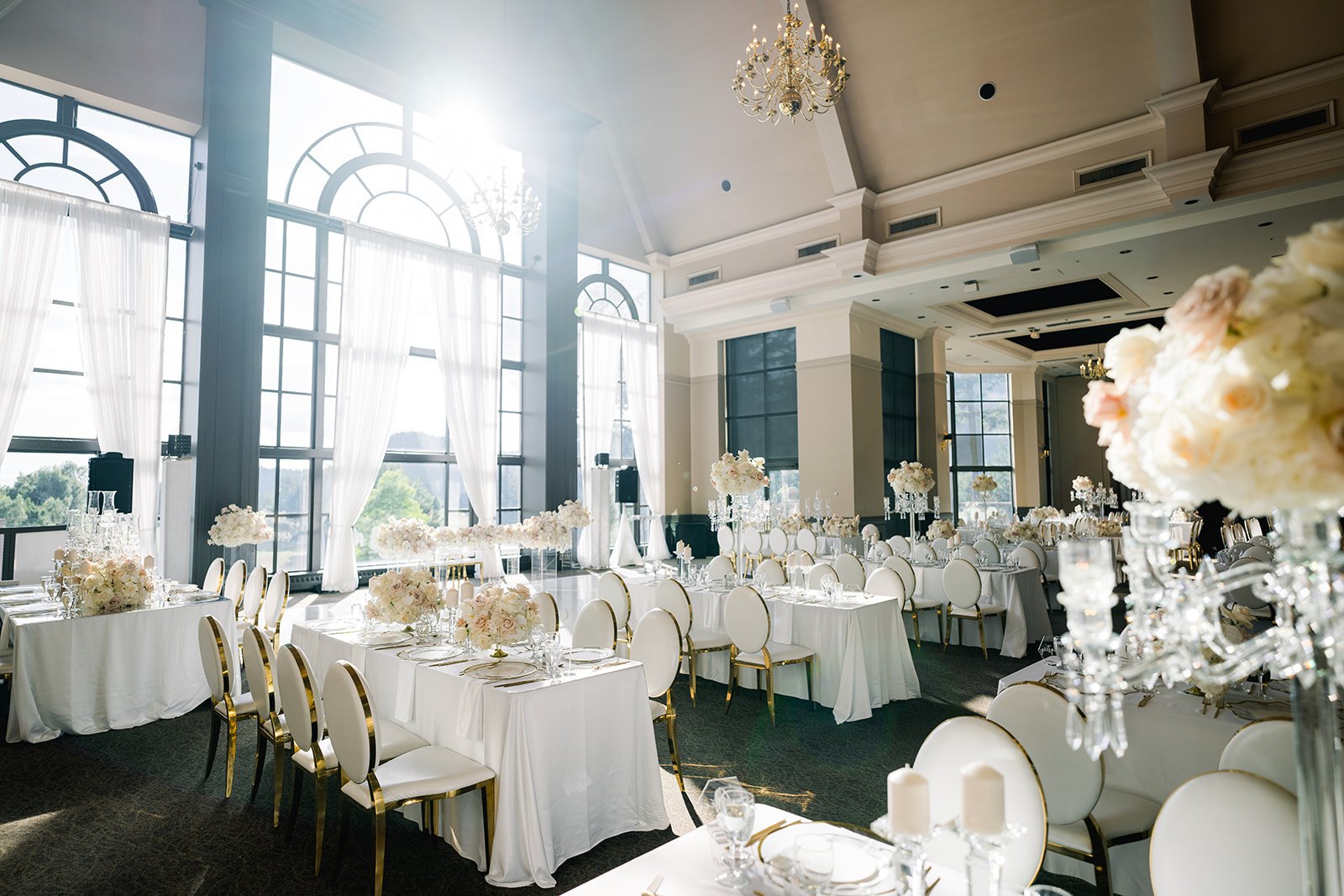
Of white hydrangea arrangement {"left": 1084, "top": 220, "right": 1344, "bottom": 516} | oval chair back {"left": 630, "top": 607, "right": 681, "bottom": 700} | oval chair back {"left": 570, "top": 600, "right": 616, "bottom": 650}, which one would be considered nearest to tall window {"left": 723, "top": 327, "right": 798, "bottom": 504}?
oval chair back {"left": 570, "top": 600, "right": 616, "bottom": 650}

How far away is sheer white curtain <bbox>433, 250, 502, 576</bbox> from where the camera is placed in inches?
414

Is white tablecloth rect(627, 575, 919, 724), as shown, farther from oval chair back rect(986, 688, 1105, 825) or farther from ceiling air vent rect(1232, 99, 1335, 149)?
ceiling air vent rect(1232, 99, 1335, 149)

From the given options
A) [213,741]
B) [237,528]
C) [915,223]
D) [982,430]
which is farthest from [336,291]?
[982,430]

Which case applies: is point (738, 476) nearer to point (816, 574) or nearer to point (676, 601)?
point (816, 574)

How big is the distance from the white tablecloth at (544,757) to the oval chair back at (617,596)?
7.87ft

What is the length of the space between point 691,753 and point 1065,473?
19.7 meters

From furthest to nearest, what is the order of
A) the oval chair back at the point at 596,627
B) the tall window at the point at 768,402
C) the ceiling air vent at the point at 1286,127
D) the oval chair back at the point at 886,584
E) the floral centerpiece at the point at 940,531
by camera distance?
1. the tall window at the point at 768,402
2. the floral centerpiece at the point at 940,531
3. the ceiling air vent at the point at 1286,127
4. the oval chair back at the point at 886,584
5. the oval chair back at the point at 596,627

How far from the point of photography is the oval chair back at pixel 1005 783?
2.05 meters

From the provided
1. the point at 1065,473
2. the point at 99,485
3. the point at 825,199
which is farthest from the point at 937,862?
the point at 1065,473

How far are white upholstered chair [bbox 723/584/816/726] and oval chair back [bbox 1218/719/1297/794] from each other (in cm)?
319

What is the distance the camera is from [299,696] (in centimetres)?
322

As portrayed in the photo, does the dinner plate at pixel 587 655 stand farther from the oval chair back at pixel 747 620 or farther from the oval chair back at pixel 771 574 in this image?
the oval chair back at pixel 771 574

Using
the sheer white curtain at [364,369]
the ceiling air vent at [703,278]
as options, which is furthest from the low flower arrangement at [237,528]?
the ceiling air vent at [703,278]

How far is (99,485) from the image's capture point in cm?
680
